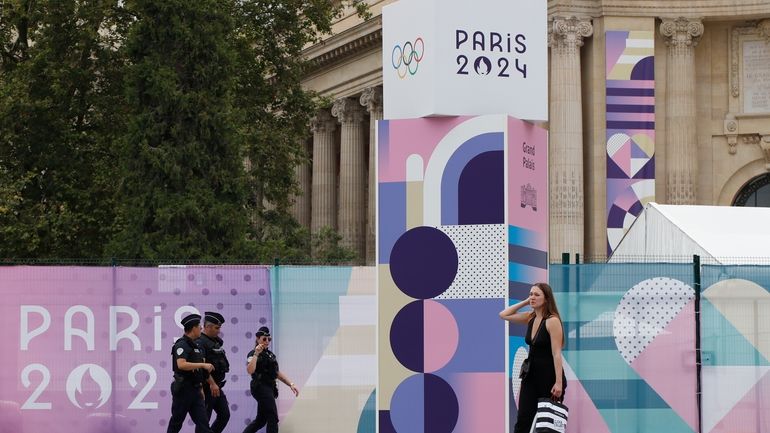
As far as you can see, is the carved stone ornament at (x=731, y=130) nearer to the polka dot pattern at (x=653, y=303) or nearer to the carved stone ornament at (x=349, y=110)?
the carved stone ornament at (x=349, y=110)

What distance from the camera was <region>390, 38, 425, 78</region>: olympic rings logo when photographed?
1628 cm

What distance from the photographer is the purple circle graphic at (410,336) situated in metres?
16.7

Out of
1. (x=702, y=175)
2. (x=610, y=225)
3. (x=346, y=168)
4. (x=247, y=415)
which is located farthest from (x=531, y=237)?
(x=346, y=168)

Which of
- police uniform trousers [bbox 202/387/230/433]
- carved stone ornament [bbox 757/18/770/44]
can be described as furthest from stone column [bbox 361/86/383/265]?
police uniform trousers [bbox 202/387/230/433]

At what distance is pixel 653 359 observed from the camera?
21.0 m

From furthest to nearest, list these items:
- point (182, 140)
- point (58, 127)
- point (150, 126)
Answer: point (58, 127)
point (182, 140)
point (150, 126)

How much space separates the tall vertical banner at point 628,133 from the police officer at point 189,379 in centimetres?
2998

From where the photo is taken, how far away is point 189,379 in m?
17.6

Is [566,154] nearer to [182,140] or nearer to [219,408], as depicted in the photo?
[182,140]

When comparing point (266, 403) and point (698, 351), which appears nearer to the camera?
point (266, 403)

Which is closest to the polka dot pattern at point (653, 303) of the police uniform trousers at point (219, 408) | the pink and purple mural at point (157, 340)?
the pink and purple mural at point (157, 340)

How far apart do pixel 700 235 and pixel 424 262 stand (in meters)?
9.08

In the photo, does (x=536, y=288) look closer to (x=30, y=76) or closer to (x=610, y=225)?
(x=30, y=76)

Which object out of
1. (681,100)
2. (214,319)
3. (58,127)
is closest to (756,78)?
(681,100)
